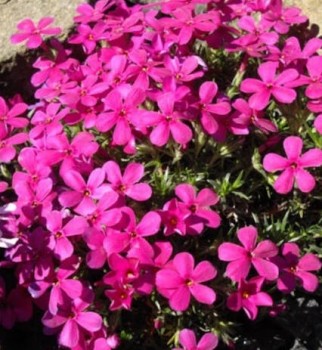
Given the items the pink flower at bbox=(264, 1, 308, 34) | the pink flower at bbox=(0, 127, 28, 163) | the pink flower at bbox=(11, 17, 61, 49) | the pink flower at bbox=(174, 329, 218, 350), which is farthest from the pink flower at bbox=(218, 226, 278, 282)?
the pink flower at bbox=(11, 17, 61, 49)

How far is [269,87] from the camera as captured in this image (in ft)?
7.94

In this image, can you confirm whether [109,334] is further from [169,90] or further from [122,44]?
[122,44]

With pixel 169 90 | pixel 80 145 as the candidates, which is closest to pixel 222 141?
pixel 169 90

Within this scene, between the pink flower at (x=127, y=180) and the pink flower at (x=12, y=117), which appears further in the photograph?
the pink flower at (x=12, y=117)

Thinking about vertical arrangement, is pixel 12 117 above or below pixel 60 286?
above

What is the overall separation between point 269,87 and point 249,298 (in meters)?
0.74

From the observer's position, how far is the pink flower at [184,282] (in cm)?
203

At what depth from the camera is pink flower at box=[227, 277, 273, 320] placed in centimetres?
213

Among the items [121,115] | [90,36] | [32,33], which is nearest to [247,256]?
[121,115]

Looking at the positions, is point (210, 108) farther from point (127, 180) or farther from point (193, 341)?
point (193, 341)

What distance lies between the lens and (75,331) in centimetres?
216

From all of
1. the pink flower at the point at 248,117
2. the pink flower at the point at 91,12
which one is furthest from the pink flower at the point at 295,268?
the pink flower at the point at 91,12

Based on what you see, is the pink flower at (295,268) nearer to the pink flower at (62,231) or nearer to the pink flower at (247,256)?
the pink flower at (247,256)

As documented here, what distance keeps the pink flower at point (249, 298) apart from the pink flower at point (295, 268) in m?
0.07
